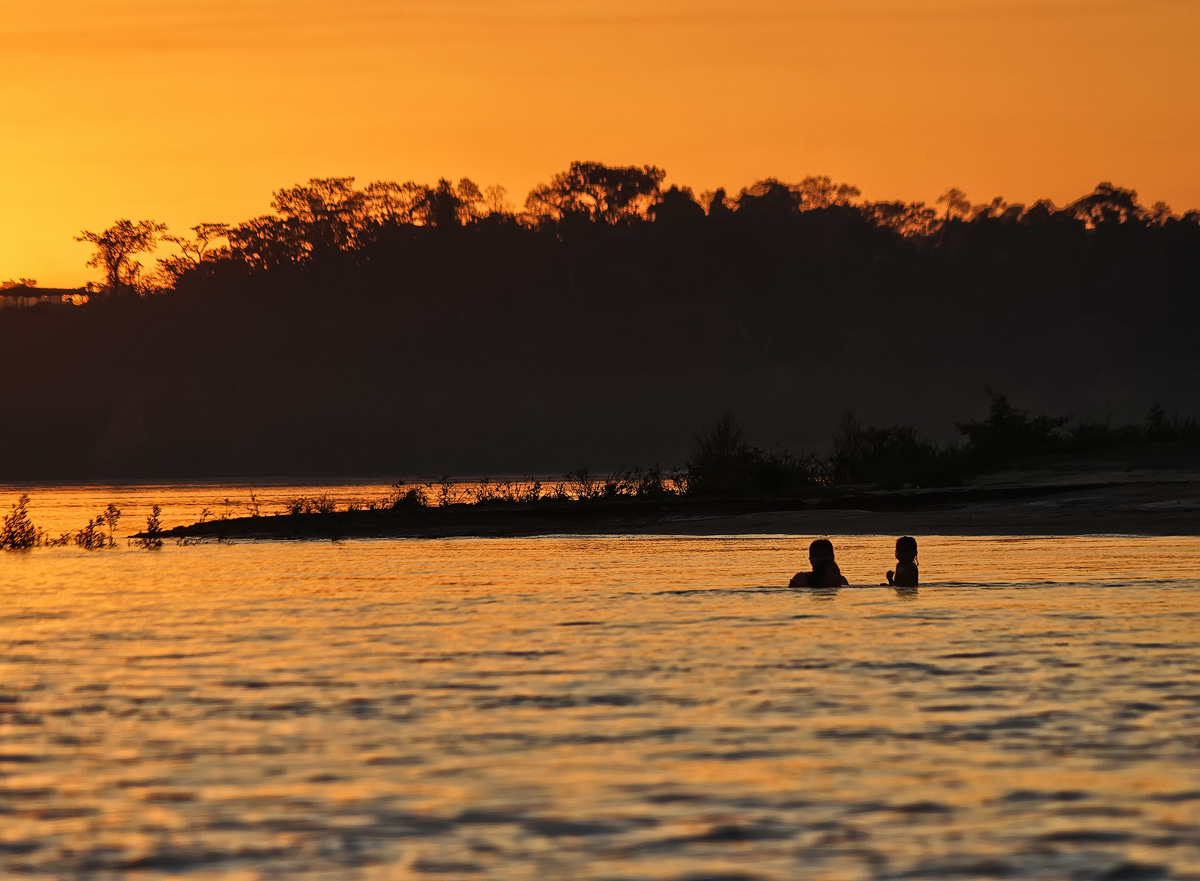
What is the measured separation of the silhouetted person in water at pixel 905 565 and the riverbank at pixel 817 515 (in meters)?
11.8

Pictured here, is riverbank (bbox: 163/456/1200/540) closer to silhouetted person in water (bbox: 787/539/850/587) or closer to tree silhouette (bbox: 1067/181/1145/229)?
silhouetted person in water (bbox: 787/539/850/587)

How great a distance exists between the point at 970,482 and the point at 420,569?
74.9ft

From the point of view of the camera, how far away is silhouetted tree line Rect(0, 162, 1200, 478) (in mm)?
144750

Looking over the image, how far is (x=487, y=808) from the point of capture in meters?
8.75

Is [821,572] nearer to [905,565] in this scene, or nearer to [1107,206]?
→ [905,565]

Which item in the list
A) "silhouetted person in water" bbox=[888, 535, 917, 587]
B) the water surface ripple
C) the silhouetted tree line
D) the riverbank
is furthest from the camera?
the silhouetted tree line

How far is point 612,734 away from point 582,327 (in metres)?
151

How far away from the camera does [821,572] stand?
20547 millimetres

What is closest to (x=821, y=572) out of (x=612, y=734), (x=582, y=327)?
(x=612, y=734)

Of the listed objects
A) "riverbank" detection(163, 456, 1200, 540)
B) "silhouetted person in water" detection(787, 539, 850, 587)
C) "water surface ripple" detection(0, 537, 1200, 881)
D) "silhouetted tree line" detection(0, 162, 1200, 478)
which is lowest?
"water surface ripple" detection(0, 537, 1200, 881)

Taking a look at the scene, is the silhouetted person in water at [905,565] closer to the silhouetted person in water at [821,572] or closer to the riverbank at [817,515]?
the silhouetted person in water at [821,572]

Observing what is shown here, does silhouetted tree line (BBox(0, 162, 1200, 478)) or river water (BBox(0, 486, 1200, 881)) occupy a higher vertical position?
silhouetted tree line (BBox(0, 162, 1200, 478))

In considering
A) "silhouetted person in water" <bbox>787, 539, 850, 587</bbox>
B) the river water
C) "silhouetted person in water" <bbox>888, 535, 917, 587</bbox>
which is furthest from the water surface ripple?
"silhouetted person in water" <bbox>888, 535, 917, 587</bbox>

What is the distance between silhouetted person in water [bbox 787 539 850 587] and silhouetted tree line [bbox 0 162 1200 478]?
118980 mm
